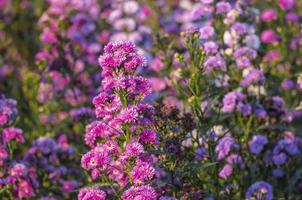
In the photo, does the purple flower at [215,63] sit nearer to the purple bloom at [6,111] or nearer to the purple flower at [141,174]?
the purple bloom at [6,111]

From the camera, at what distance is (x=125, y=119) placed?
405cm

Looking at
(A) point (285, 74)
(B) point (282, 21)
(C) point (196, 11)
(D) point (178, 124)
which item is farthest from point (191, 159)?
(B) point (282, 21)

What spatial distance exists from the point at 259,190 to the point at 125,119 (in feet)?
5.37

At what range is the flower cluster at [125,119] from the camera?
159 inches

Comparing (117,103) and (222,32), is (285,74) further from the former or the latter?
(117,103)

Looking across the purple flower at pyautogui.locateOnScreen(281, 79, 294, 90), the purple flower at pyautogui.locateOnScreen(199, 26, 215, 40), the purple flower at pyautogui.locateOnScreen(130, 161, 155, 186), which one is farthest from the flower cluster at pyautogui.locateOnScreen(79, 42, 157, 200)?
the purple flower at pyautogui.locateOnScreen(281, 79, 294, 90)

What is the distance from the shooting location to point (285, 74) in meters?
7.65

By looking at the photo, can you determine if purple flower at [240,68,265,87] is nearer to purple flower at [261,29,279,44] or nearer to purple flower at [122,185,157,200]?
purple flower at [261,29,279,44]

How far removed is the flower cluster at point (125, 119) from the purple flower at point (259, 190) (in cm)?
128

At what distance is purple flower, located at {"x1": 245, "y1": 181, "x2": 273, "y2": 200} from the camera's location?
5.23 metres

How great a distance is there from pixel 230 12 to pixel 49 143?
6.48 feet

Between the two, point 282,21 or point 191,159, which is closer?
point 191,159

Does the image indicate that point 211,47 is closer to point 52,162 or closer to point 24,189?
point 52,162

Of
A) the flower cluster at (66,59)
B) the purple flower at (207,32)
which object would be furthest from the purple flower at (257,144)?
the flower cluster at (66,59)
